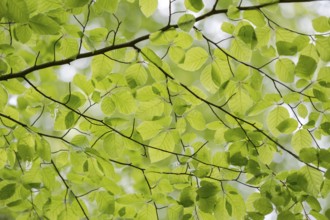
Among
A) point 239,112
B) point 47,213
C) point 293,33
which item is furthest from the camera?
point 47,213

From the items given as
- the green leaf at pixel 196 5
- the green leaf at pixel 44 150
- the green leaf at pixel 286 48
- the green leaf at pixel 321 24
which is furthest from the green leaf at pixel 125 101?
the green leaf at pixel 321 24

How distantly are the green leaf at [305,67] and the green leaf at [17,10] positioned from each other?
28.4 inches

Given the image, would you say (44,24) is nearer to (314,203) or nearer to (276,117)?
(276,117)

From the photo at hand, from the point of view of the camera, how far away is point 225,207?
1435mm

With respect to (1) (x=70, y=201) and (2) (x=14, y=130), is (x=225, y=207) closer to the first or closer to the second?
(1) (x=70, y=201)

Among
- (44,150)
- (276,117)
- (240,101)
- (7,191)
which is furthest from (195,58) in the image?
(7,191)

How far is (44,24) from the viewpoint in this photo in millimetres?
1235

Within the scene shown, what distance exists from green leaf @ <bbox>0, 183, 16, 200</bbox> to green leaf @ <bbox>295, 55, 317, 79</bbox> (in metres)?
0.90

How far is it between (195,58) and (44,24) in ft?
1.50

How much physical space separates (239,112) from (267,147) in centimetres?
15

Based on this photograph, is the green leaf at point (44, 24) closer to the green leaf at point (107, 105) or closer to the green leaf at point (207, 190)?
the green leaf at point (107, 105)

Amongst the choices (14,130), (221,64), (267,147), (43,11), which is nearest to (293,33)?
(221,64)

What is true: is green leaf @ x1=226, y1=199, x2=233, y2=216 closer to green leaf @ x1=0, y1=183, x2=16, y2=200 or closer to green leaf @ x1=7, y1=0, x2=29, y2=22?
green leaf @ x1=0, y1=183, x2=16, y2=200

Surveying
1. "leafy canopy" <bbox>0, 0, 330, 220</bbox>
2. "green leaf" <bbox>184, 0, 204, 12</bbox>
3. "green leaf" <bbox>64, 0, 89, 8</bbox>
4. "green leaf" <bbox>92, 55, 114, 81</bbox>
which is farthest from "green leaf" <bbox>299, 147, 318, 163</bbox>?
"green leaf" <bbox>64, 0, 89, 8</bbox>
